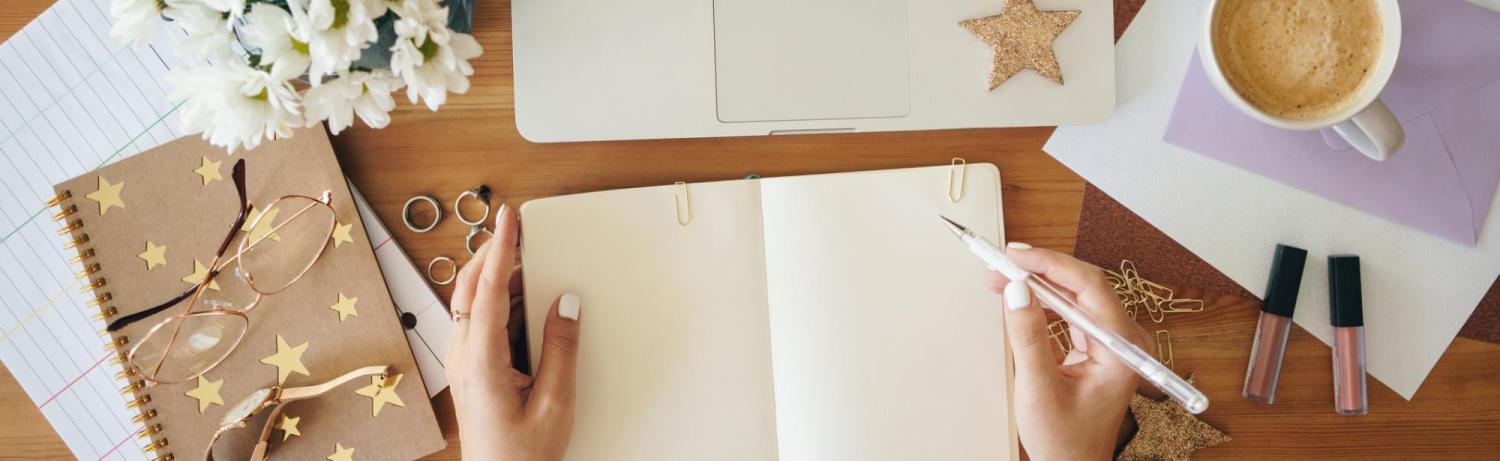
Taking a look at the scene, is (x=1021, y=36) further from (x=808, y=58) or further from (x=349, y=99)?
(x=349, y=99)

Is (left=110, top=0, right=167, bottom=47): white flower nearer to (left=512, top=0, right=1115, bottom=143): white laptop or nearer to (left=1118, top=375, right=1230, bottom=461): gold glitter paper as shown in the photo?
(left=512, top=0, right=1115, bottom=143): white laptop

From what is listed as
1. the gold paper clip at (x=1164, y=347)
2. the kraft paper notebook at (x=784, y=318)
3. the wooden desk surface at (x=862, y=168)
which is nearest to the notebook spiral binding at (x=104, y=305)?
the wooden desk surface at (x=862, y=168)

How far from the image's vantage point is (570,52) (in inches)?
31.1

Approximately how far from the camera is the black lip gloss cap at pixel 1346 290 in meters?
0.83

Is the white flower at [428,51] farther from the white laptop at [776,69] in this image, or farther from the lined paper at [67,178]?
the lined paper at [67,178]

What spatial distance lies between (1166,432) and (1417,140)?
1.36ft

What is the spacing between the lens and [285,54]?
0.57 meters

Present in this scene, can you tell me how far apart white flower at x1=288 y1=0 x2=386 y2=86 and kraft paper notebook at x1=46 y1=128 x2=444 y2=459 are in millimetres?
286

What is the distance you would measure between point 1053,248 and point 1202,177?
180 millimetres

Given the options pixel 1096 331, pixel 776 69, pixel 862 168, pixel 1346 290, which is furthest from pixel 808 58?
pixel 1346 290

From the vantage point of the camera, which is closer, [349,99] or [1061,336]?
[349,99]

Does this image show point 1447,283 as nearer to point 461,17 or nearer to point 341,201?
point 461,17

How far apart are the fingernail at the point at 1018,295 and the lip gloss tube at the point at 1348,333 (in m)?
0.38

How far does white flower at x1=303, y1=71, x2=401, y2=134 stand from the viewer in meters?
0.61
